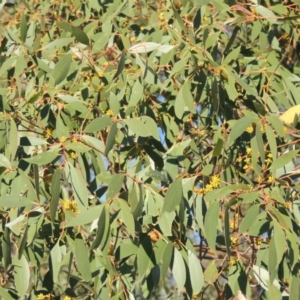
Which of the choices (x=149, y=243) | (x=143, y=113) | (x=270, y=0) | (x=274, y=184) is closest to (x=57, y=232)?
(x=149, y=243)

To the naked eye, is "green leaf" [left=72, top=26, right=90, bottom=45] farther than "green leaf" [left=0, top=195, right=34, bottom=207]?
Yes

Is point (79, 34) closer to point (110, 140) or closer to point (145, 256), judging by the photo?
point (110, 140)

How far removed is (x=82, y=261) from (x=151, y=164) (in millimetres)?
395

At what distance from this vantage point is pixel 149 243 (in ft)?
5.85

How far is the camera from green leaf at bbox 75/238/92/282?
1.73 meters

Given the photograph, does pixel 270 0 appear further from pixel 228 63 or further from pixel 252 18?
pixel 228 63

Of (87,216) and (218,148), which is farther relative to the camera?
(218,148)

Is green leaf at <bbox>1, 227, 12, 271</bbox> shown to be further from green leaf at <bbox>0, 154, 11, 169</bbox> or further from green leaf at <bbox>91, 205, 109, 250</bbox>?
green leaf at <bbox>91, 205, 109, 250</bbox>

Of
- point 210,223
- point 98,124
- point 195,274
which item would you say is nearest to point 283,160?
point 210,223

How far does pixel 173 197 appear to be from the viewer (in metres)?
1.71

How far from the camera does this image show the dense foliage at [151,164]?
1752 mm

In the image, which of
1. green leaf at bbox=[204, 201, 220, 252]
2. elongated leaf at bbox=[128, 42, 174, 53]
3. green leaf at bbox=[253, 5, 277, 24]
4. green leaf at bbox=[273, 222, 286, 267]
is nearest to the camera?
green leaf at bbox=[273, 222, 286, 267]

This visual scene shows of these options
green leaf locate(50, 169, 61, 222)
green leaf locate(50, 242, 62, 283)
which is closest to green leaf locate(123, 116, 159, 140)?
green leaf locate(50, 169, 61, 222)

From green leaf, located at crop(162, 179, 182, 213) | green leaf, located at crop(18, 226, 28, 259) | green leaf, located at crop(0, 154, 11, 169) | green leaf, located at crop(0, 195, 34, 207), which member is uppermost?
green leaf, located at crop(0, 154, 11, 169)
